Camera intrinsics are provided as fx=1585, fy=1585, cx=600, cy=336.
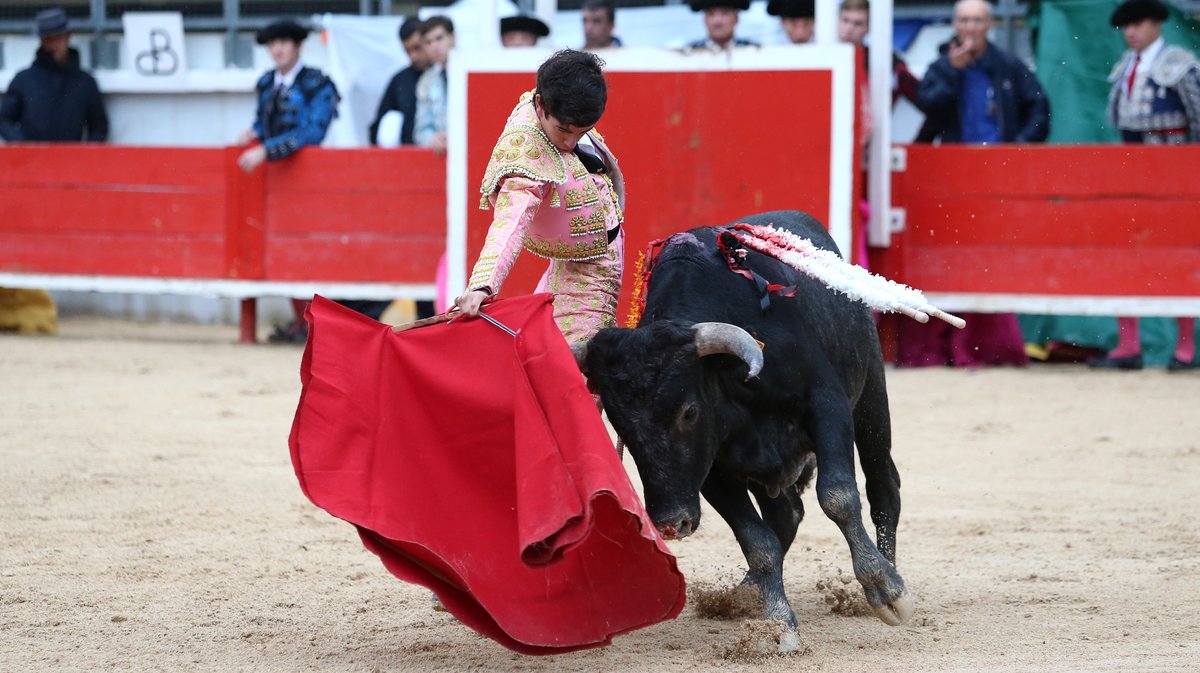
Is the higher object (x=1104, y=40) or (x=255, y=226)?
(x=1104, y=40)

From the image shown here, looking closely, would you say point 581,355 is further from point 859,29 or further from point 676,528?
point 859,29

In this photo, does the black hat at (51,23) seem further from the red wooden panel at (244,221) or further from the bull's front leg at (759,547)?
the bull's front leg at (759,547)

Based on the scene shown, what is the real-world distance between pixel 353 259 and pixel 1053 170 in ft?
10.9

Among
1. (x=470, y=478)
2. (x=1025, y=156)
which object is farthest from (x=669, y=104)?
(x=470, y=478)

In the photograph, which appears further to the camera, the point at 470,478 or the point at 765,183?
the point at 765,183

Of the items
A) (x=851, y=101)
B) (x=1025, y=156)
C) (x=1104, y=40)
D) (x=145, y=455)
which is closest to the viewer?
(x=145, y=455)

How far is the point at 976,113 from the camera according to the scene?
278 inches

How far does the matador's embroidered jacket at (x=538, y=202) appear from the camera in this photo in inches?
117

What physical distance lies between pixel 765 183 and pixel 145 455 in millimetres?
2654

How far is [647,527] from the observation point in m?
2.68

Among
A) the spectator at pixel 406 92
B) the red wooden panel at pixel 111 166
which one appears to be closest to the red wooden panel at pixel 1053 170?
the spectator at pixel 406 92

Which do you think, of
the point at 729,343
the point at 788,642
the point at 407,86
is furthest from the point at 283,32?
the point at 788,642

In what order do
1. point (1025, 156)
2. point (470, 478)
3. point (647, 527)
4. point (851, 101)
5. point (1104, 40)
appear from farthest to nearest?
point (1104, 40), point (1025, 156), point (851, 101), point (470, 478), point (647, 527)

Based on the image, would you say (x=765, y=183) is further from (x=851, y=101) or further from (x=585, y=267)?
(x=585, y=267)
